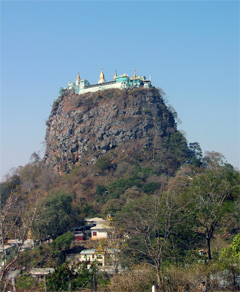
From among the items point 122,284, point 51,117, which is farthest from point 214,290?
point 51,117

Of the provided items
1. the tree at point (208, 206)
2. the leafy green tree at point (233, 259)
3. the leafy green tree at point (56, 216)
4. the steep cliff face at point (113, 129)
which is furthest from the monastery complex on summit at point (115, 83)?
the leafy green tree at point (233, 259)

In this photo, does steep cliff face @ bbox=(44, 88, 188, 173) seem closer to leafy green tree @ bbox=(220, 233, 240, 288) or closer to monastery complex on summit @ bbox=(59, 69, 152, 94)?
monastery complex on summit @ bbox=(59, 69, 152, 94)

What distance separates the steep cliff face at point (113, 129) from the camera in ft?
148

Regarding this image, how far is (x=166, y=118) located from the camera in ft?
161

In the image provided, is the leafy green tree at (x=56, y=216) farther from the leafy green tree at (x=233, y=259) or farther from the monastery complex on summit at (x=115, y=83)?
the monastery complex on summit at (x=115, y=83)

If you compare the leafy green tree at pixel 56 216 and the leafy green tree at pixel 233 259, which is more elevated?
the leafy green tree at pixel 56 216

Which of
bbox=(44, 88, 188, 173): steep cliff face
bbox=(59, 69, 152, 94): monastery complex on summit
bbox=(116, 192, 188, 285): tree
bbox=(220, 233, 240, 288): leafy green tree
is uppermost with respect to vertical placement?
bbox=(59, 69, 152, 94): monastery complex on summit

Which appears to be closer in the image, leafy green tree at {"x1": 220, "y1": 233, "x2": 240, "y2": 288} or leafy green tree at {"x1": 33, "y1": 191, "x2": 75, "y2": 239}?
leafy green tree at {"x1": 220, "y1": 233, "x2": 240, "y2": 288}

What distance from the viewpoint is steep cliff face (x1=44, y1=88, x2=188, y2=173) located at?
45250 millimetres

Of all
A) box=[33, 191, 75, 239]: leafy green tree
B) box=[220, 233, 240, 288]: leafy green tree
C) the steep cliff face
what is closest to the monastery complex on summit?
the steep cliff face

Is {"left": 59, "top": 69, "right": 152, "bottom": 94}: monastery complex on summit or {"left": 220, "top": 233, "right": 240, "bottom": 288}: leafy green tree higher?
{"left": 59, "top": 69, "right": 152, "bottom": 94}: monastery complex on summit

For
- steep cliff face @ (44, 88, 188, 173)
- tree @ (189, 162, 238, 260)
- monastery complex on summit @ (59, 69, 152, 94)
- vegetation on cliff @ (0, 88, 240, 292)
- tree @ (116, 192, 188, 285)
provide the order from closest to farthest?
tree @ (116, 192, 188, 285) < tree @ (189, 162, 238, 260) < vegetation on cliff @ (0, 88, 240, 292) < steep cliff face @ (44, 88, 188, 173) < monastery complex on summit @ (59, 69, 152, 94)

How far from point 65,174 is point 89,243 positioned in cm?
2085

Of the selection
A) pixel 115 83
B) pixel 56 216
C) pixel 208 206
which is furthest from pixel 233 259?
pixel 115 83
